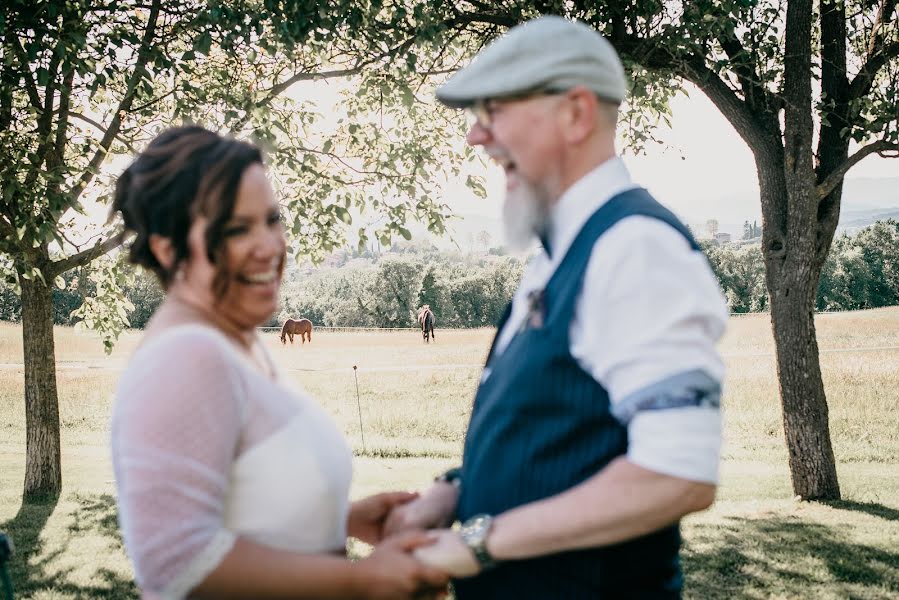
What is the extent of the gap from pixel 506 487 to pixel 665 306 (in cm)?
56

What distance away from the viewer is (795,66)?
8.12 metres

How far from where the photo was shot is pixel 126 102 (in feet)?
29.3

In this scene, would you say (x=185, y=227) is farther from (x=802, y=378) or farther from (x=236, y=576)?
(x=802, y=378)

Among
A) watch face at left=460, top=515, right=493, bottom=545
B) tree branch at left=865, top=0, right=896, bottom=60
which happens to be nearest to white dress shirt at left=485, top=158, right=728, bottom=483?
watch face at left=460, top=515, right=493, bottom=545

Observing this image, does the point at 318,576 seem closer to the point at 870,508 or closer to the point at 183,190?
the point at 183,190

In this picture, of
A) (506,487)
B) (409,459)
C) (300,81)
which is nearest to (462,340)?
(409,459)

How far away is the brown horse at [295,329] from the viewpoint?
127 ft

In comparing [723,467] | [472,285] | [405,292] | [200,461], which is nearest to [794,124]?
[723,467]

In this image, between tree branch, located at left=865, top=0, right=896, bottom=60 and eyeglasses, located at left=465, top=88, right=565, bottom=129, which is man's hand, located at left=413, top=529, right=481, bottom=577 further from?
tree branch, located at left=865, top=0, right=896, bottom=60

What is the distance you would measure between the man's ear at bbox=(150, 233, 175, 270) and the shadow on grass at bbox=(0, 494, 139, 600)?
584cm

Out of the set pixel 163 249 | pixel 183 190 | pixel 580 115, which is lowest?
pixel 163 249

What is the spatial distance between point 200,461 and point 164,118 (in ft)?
32.6

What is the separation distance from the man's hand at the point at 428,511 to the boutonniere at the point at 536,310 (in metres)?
0.58

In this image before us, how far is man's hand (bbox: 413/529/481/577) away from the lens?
166cm
